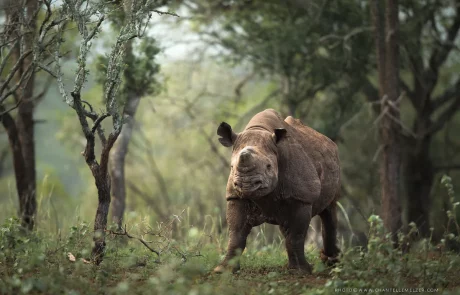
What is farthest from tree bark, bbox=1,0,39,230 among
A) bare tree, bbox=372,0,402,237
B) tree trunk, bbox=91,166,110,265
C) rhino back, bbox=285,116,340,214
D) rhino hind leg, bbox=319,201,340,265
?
bare tree, bbox=372,0,402,237

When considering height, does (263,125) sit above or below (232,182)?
above

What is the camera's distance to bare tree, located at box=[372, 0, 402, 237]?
12508 millimetres

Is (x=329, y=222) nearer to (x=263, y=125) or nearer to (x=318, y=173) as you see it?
(x=318, y=173)

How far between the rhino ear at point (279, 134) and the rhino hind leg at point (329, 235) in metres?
1.93

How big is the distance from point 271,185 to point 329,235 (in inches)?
94.4

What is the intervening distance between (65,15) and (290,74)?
989 cm

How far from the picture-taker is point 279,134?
8.34m

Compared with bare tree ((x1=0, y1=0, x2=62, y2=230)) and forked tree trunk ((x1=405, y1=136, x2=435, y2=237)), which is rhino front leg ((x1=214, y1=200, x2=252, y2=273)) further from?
forked tree trunk ((x1=405, y1=136, x2=435, y2=237))

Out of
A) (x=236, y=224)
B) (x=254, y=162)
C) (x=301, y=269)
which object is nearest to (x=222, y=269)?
(x=236, y=224)

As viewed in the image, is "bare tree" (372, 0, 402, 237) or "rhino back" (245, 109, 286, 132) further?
"bare tree" (372, 0, 402, 237)

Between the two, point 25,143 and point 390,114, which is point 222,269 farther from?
point 25,143

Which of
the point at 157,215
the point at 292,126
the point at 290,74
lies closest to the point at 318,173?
the point at 292,126

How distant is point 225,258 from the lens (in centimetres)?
825

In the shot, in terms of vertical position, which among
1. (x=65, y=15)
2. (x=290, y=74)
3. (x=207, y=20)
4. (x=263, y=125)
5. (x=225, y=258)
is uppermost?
(x=207, y=20)
